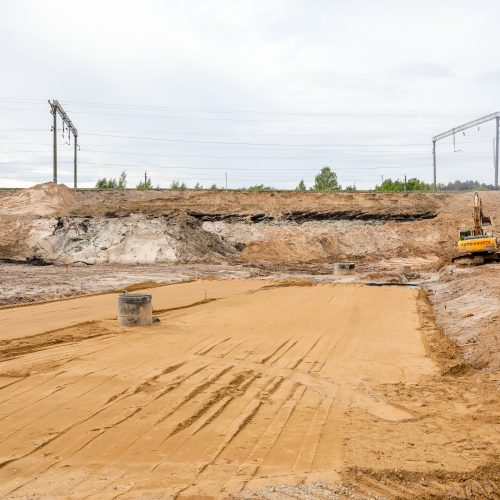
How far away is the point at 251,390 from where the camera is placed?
7.82 m

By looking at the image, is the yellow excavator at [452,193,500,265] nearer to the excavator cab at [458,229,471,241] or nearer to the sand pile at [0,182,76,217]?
the excavator cab at [458,229,471,241]

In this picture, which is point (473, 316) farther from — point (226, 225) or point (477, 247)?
point (226, 225)

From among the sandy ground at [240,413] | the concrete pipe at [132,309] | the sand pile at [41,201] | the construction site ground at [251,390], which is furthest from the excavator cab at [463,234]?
the sand pile at [41,201]

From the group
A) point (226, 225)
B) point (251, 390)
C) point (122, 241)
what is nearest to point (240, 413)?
point (251, 390)

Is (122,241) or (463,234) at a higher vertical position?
(463,234)

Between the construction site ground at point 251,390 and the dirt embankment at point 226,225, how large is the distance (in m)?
11.0

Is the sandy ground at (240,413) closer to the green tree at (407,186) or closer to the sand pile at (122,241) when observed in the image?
the sand pile at (122,241)

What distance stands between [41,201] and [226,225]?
43.3 feet

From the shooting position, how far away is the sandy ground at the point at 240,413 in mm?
5047

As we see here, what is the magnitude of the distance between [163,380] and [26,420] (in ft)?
7.09

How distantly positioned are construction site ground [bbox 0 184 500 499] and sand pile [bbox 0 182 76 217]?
16.1 meters

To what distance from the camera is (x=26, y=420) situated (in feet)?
21.1

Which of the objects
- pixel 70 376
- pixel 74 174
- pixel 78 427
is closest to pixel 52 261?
pixel 74 174

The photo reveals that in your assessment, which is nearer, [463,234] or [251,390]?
[251,390]
